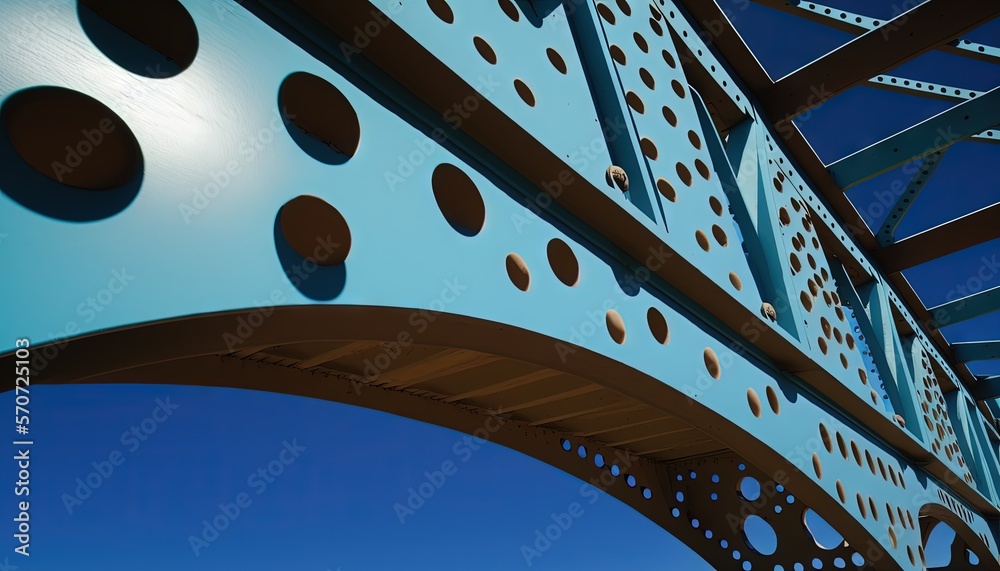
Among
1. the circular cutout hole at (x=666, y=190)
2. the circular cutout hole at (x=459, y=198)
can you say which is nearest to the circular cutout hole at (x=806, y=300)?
the circular cutout hole at (x=666, y=190)

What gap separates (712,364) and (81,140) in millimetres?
2233

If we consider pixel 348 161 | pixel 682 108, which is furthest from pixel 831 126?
pixel 348 161

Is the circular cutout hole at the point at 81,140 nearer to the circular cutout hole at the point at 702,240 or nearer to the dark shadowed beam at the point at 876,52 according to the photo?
the circular cutout hole at the point at 702,240

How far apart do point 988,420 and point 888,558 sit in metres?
8.64

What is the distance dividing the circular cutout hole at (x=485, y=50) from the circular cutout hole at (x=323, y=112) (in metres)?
0.53

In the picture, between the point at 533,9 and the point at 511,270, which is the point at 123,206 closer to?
the point at 511,270

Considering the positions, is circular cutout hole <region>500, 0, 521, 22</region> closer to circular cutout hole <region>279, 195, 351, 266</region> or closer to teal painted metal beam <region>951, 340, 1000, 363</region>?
circular cutout hole <region>279, 195, 351, 266</region>

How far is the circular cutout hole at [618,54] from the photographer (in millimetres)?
2623

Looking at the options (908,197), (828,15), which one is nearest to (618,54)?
(828,15)

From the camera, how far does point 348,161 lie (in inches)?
47.4

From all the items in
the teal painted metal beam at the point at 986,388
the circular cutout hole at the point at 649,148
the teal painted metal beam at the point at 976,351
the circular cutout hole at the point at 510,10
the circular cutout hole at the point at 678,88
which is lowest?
the teal painted metal beam at the point at 986,388

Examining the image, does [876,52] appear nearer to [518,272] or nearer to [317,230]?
[518,272]

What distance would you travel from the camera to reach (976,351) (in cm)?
855

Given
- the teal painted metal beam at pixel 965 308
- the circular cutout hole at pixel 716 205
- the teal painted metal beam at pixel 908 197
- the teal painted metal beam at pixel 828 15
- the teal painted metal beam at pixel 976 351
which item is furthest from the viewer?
the teal painted metal beam at pixel 976 351
